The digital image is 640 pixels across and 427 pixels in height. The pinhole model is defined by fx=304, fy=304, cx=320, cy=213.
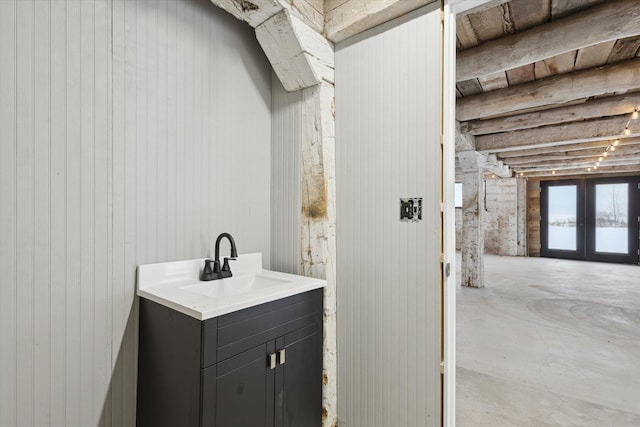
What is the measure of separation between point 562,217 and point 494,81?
289 inches

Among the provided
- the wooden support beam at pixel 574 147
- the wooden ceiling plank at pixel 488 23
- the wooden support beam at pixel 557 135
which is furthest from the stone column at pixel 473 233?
the wooden ceiling plank at pixel 488 23

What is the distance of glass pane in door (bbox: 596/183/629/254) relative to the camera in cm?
763

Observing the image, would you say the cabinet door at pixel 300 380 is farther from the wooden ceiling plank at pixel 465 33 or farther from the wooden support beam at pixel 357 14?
the wooden ceiling plank at pixel 465 33

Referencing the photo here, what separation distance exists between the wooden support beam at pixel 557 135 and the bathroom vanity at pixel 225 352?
4.58m

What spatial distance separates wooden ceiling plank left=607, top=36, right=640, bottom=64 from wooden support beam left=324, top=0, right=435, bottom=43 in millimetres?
2248

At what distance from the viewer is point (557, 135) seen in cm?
444

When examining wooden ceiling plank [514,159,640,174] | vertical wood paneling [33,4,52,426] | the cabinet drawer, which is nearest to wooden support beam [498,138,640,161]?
wooden ceiling plank [514,159,640,174]

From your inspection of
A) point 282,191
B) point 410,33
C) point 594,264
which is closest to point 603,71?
point 410,33

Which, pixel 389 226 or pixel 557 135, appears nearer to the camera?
pixel 389 226

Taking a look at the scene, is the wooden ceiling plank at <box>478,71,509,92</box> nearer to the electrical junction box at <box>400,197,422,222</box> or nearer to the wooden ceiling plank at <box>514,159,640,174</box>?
the electrical junction box at <box>400,197,422,222</box>

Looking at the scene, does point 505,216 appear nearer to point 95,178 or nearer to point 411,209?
point 411,209

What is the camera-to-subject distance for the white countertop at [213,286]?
1188 mm

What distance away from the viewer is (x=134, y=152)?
4.81 ft

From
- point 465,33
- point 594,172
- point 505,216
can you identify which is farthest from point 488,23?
point 505,216
